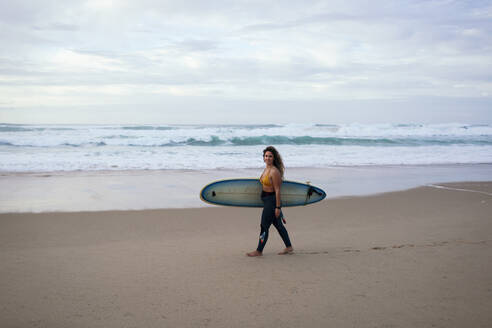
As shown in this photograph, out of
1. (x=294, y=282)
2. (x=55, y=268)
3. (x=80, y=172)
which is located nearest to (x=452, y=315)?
(x=294, y=282)

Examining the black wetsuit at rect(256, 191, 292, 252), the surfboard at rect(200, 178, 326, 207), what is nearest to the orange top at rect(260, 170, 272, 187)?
the black wetsuit at rect(256, 191, 292, 252)

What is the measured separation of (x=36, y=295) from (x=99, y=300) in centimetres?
56

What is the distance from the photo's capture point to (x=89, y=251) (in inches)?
179

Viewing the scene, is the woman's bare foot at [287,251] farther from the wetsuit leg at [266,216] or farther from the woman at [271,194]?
the wetsuit leg at [266,216]

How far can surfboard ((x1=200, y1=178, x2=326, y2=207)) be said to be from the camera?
5.03 meters

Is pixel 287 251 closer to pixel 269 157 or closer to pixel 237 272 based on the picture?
pixel 237 272

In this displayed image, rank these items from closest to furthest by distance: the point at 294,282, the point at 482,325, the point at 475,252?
1. the point at 482,325
2. the point at 294,282
3. the point at 475,252

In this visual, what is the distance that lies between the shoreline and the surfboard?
7.30ft

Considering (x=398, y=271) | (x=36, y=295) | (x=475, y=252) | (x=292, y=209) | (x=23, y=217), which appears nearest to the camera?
(x=36, y=295)

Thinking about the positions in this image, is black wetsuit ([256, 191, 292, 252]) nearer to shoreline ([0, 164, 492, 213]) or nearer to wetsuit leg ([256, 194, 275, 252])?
wetsuit leg ([256, 194, 275, 252])

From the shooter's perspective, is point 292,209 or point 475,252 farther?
point 292,209

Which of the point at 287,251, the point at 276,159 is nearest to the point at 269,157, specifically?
the point at 276,159

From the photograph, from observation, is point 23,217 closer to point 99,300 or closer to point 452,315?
point 99,300

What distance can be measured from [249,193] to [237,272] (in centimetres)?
133
